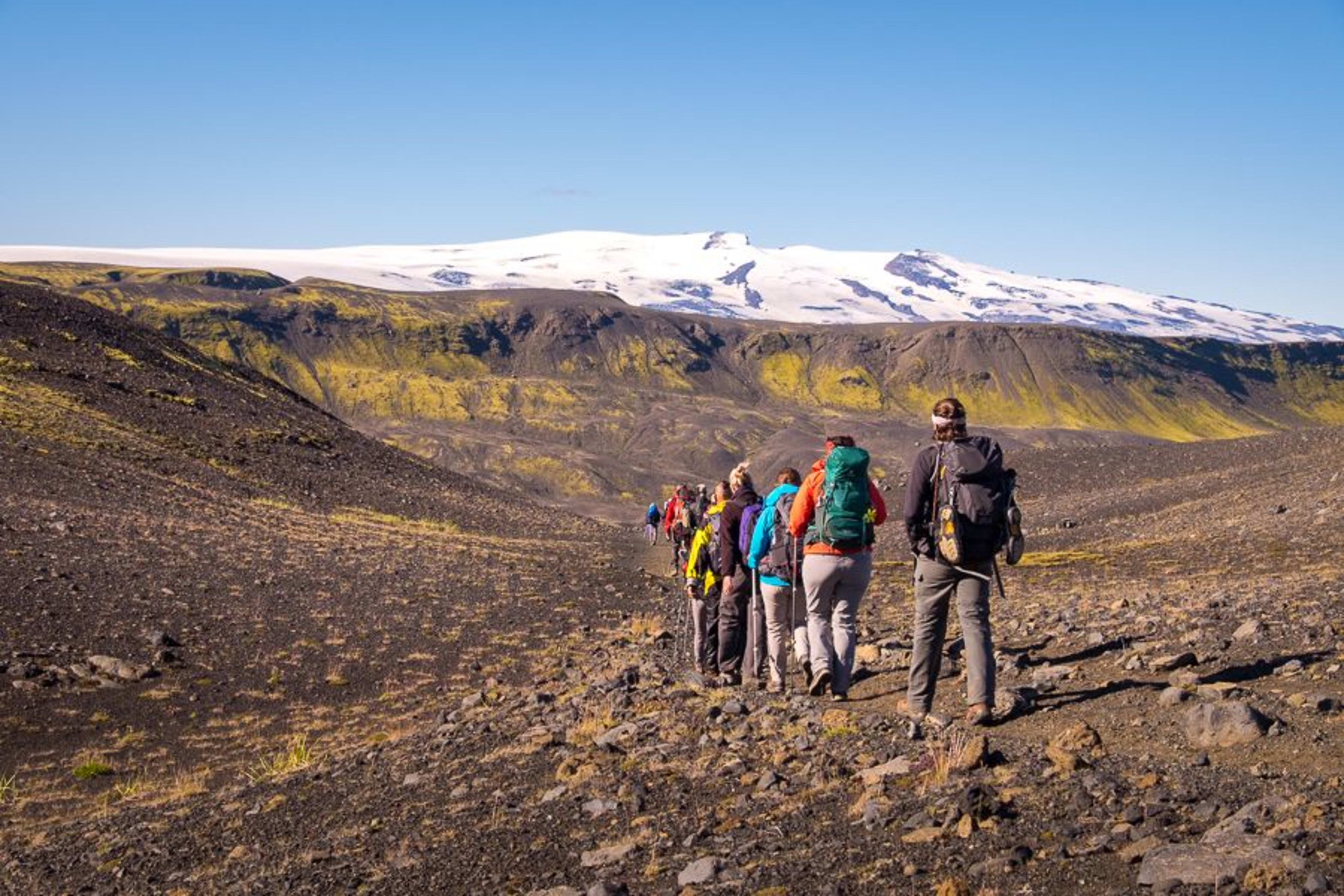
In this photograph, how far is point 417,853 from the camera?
28.8 feet

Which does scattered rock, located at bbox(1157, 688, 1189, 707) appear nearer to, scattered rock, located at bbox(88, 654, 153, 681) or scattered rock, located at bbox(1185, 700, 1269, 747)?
scattered rock, located at bbox(1185, 700, 1269, 747)

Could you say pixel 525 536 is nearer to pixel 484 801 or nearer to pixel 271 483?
pixel 271 483

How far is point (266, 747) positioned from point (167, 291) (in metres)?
187

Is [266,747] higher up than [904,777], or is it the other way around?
[904,777]

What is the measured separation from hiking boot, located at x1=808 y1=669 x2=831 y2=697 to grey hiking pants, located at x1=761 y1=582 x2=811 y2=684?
75cm

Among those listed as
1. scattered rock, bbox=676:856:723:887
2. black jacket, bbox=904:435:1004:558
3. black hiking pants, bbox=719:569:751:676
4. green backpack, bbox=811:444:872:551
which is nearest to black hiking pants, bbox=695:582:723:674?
black hiking pants, bbox=719:569:751:676

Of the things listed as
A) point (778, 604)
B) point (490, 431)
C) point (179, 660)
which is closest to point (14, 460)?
point (179, 660)

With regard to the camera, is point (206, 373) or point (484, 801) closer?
point (484, 801)

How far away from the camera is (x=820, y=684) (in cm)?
1151

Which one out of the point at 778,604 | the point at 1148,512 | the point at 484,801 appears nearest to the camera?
the point at 484,801

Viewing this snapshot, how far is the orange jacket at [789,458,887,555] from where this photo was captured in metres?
11.2

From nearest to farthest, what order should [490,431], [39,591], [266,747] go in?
[266,747]
[39,591]
[490,431]

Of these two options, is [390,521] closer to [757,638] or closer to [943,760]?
[757,638]

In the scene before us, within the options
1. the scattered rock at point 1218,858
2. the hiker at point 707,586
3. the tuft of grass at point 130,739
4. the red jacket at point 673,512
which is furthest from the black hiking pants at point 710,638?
the red jacket at point 673,512
